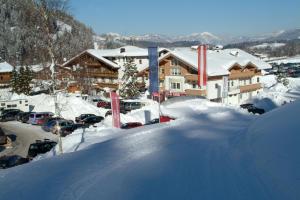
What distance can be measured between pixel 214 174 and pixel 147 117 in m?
24.2

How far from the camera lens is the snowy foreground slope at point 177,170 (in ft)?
31.8

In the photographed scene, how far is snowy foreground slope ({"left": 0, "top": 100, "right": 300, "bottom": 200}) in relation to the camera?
970 centimetres

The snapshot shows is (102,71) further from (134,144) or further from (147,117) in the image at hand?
(134,144)

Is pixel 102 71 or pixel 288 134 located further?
pixel 102 71

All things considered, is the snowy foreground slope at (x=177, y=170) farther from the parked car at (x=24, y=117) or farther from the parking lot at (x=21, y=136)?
the parked car at (x=24, y=117)

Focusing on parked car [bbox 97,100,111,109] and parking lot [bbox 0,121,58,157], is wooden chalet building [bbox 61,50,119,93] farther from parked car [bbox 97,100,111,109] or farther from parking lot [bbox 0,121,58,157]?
parking lot [bbox 0,121,58,157]

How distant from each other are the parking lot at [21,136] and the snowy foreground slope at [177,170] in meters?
11.8

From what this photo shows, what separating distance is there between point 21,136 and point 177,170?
22.4m

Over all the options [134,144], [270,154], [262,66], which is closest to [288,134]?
[270,154]

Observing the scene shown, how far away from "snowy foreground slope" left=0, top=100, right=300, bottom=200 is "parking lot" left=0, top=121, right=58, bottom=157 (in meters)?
11.8

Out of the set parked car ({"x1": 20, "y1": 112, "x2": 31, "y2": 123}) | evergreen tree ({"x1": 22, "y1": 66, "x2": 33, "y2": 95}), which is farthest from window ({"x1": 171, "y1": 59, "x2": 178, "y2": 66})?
parked car ({"x1": 20, "y1": 112, "x2": 31, "y2": 123})

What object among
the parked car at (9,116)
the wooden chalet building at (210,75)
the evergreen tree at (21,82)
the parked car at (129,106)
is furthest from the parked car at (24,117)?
the wooden chalet building at (210,75)

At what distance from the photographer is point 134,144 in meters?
16.9

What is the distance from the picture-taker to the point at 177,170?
11820mm
